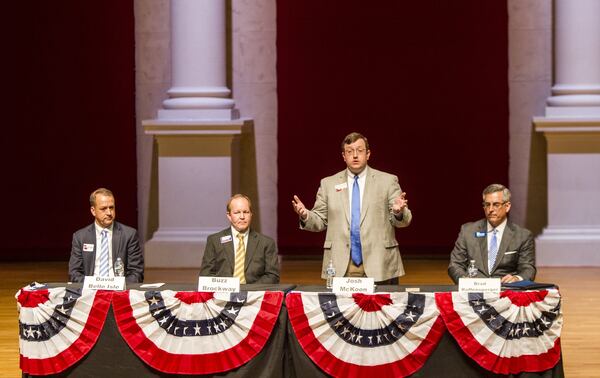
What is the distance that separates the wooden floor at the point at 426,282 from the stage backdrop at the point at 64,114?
39.4 inches

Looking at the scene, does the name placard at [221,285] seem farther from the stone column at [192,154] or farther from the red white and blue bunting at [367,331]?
the stone column at [192,154]

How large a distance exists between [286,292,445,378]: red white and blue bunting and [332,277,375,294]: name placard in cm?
4

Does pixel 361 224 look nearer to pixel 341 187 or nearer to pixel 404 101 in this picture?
pixel 341 187

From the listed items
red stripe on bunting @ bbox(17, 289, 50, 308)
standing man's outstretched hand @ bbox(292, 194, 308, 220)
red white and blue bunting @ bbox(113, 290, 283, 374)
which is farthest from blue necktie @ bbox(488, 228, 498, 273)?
red stripe on bunting @ bbox(17, 289, 50, 308)

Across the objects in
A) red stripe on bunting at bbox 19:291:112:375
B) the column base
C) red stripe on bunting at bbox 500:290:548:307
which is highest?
red stripe on bunting at bbox 500:290:548:307

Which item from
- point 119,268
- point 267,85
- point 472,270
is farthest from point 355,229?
point 267,85

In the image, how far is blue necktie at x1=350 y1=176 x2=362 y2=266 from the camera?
6.49m

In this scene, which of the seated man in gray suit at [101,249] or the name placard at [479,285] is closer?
the name placard at [479,285]

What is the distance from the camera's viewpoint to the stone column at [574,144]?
36.3 ft

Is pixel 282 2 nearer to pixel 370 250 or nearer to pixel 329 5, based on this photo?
pixel 329 5

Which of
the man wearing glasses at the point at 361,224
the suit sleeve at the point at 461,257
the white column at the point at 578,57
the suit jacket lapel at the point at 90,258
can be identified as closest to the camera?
the suit sleeve at the point at 461,257

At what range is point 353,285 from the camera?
5637 millimetres

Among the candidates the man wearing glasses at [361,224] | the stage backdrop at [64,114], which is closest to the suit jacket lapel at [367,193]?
the man wearing glasses at [361,224]

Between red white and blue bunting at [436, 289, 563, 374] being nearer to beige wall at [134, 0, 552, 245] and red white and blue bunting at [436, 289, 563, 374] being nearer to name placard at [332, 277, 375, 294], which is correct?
name placard at [332, 277, 375, 294]
